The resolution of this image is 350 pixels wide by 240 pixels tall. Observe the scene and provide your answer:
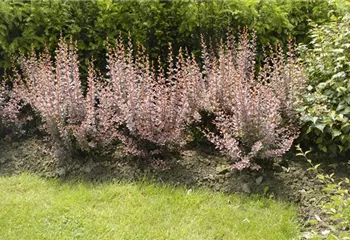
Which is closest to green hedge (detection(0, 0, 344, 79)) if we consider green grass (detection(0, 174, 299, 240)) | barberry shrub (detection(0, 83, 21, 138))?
barberry shrub (detection(0, 83, 21, 138))

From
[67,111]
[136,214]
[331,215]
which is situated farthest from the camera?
[67,111]

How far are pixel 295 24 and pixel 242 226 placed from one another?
3.68 meters

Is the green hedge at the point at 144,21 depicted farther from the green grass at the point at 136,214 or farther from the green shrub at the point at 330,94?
the green grass at the point at 136,214

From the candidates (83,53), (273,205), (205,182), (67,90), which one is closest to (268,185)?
(273,205)

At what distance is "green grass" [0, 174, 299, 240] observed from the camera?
393 cm

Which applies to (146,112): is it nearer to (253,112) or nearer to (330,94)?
(253,112)

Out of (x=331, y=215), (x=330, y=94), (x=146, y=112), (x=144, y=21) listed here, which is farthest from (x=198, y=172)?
(x=144, y=21)

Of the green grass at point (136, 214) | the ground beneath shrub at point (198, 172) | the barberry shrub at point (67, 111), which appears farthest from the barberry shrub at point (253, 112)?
the barberry shrub at point (67, 111)

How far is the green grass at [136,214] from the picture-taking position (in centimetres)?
393

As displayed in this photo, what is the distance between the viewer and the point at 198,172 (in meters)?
4.74

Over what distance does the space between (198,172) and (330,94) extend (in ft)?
4.95

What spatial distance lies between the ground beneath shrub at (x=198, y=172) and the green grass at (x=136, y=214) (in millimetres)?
135

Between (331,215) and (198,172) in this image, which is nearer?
(331,215)

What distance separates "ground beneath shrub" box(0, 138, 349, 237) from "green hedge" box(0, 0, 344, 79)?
1.70 metres
